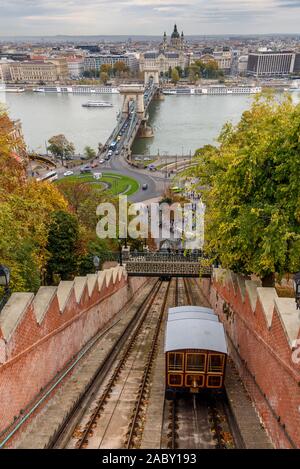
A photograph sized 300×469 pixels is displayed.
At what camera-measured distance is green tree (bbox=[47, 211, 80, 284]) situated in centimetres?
1747

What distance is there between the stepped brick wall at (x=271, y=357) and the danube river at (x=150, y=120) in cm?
6655

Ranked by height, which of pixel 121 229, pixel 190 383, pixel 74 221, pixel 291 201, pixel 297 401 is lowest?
pixel 121 229

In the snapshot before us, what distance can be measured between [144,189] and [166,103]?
101 metres

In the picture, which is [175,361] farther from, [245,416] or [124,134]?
[124,134]

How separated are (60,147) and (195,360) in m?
67.8

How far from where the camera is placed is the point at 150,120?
120 metres

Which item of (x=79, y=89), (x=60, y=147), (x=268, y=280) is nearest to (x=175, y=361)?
(x=268, y=280)

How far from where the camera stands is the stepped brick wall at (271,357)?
7.79m

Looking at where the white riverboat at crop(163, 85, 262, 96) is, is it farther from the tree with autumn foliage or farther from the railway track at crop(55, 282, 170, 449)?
the tree with autumn foliage

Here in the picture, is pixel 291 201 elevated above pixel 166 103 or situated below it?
above

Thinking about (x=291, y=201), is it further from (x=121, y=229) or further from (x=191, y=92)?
(x=191, y=92)

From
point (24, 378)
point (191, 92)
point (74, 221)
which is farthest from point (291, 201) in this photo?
point (191, 92)

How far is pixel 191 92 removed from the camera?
16525cm

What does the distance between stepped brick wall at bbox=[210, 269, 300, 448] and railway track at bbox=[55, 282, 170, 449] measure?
117 inches
